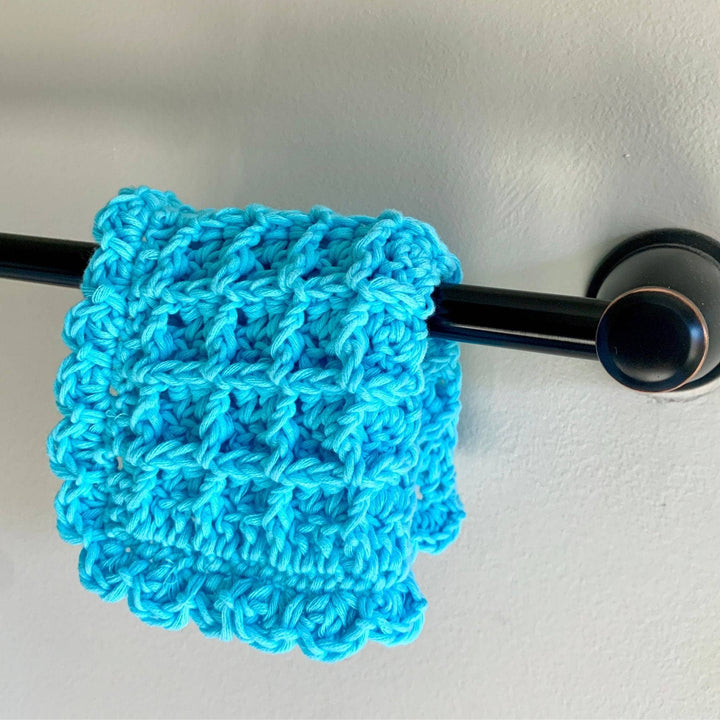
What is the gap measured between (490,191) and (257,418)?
21 centimetres

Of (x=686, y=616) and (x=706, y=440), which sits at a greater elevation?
(x=706, y=440)

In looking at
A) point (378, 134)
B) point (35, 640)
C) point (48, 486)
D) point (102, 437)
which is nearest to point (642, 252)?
point (378, 134)

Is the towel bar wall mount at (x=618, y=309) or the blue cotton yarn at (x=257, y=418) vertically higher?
the towel bar wall mount at (x=618, y=309)

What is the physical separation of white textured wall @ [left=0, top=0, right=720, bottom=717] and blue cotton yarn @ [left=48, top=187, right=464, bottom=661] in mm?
83

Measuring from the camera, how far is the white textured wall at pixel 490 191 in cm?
37

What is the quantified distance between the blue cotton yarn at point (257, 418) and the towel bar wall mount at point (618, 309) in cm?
2

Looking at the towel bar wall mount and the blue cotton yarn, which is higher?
the towel bar wall mount

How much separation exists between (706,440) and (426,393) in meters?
0.17

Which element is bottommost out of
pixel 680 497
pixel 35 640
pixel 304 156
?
pixel 35 640

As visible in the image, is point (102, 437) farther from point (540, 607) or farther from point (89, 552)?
point (540, 607)

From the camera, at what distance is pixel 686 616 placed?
0.39 metres

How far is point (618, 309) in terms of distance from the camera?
27 centimetres

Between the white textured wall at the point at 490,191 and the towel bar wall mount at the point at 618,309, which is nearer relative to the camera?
the towel bar wall mount at the point at 618,309

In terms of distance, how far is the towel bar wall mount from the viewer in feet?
0.88
